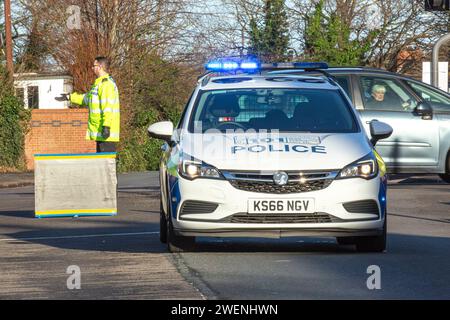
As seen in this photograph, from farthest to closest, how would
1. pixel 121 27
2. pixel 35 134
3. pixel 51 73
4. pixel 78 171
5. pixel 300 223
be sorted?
1. pixel 51 73
2. pixel 121 27
3. pixel 35 134
4. pixel 78 171
5. pixel 300 223

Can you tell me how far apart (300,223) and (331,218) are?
272 millimetres

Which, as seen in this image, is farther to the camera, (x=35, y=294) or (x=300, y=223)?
(x=300, y=223)

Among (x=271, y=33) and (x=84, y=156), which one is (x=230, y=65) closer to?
(x=84, y=156)

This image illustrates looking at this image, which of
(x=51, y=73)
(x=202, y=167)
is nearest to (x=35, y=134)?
(x=51, y=73)

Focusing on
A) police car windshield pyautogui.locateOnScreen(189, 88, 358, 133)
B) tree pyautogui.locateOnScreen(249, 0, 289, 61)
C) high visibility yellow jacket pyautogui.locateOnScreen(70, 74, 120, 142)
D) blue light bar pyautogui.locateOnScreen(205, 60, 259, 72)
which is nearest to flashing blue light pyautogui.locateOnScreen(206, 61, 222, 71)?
blue light bar pyautogui.locateOnScreen(205, 60, 259, 72)

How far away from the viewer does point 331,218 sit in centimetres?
964

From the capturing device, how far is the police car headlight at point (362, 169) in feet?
31.8

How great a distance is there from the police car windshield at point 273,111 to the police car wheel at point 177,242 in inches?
39.0

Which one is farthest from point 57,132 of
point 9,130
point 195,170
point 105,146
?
point 195,170

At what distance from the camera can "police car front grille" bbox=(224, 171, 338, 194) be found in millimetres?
9555

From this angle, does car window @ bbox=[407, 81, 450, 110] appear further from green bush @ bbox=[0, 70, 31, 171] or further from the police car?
green bush @ bbox=[0, 70, 31, 171]

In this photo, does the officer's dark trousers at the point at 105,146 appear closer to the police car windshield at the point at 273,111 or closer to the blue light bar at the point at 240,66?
the blue light bar at the point at 240,66

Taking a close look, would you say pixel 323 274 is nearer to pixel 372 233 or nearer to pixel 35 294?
pixel 372 233

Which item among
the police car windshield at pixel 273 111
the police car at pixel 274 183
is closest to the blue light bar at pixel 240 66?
the police car windshield at pixel 273 111
